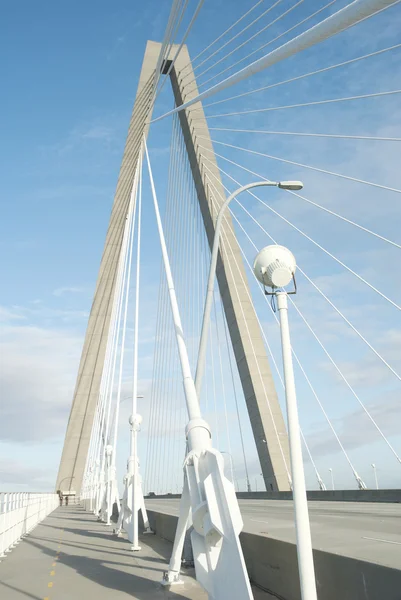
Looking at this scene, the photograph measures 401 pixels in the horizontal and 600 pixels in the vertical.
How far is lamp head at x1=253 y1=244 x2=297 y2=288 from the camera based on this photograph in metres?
5.86

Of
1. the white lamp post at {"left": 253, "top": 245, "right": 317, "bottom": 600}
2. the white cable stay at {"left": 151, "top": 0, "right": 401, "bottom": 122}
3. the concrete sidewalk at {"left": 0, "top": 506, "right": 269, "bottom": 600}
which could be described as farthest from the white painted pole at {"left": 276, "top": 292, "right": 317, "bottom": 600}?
the concrete sidewalk at {"left": 0, "top": 506, "right": 269, "bottom": 600}

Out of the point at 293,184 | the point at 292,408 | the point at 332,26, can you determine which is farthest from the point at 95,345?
the point at 332,26

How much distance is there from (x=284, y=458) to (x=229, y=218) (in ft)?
31.0

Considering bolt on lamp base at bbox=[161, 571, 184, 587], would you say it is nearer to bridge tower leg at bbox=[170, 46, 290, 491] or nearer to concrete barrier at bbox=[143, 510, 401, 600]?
concrete barrier at bbox=[143, 510, 401, 600]

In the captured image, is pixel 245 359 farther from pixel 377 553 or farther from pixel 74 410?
pixel 74 410

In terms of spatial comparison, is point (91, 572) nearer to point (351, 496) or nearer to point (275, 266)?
point (275, 266)

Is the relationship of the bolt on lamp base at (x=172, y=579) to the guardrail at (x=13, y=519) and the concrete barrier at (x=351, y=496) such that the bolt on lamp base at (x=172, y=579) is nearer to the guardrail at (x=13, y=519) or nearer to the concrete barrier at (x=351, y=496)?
the guardrail at (x=13, y=519)

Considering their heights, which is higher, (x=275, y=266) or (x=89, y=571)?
(x=275, y=266)

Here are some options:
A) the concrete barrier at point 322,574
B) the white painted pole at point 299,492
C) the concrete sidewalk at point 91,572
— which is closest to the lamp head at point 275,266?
the white painted pole at point 299,492

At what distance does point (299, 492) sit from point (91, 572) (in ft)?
21.5

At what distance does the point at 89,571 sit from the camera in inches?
408

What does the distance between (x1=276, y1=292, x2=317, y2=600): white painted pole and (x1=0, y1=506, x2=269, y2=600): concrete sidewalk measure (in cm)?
255

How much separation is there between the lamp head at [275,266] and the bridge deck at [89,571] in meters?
4.30

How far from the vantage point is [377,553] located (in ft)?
20.1
